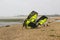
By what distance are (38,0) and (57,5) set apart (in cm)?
35

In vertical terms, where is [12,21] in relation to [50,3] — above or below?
below

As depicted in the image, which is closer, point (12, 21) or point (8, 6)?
point (12, 21)

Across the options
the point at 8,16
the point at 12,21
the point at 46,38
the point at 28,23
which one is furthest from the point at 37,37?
the point at 8,16

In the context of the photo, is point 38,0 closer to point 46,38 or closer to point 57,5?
point 57,5

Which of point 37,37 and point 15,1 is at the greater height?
point 15,1

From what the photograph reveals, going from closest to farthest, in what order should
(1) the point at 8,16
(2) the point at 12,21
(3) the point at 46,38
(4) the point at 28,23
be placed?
(3) the point at 46,38 < (4) the point at 28,23 < (2) the point at 12,21 < (1) the point at 8,16

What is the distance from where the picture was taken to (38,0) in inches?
159

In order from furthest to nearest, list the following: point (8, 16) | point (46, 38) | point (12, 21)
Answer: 1. point (8, 16)
2. point (12, 21)
3. point (46, 38)

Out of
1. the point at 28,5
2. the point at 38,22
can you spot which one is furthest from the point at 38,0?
the point at 38,22

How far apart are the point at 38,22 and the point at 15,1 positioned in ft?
4.38

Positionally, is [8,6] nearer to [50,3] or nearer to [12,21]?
[12,21]

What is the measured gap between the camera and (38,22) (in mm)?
2842

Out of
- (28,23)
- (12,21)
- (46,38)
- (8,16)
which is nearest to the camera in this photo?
(46,38)


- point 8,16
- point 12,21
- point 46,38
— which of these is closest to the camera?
point 46,38
